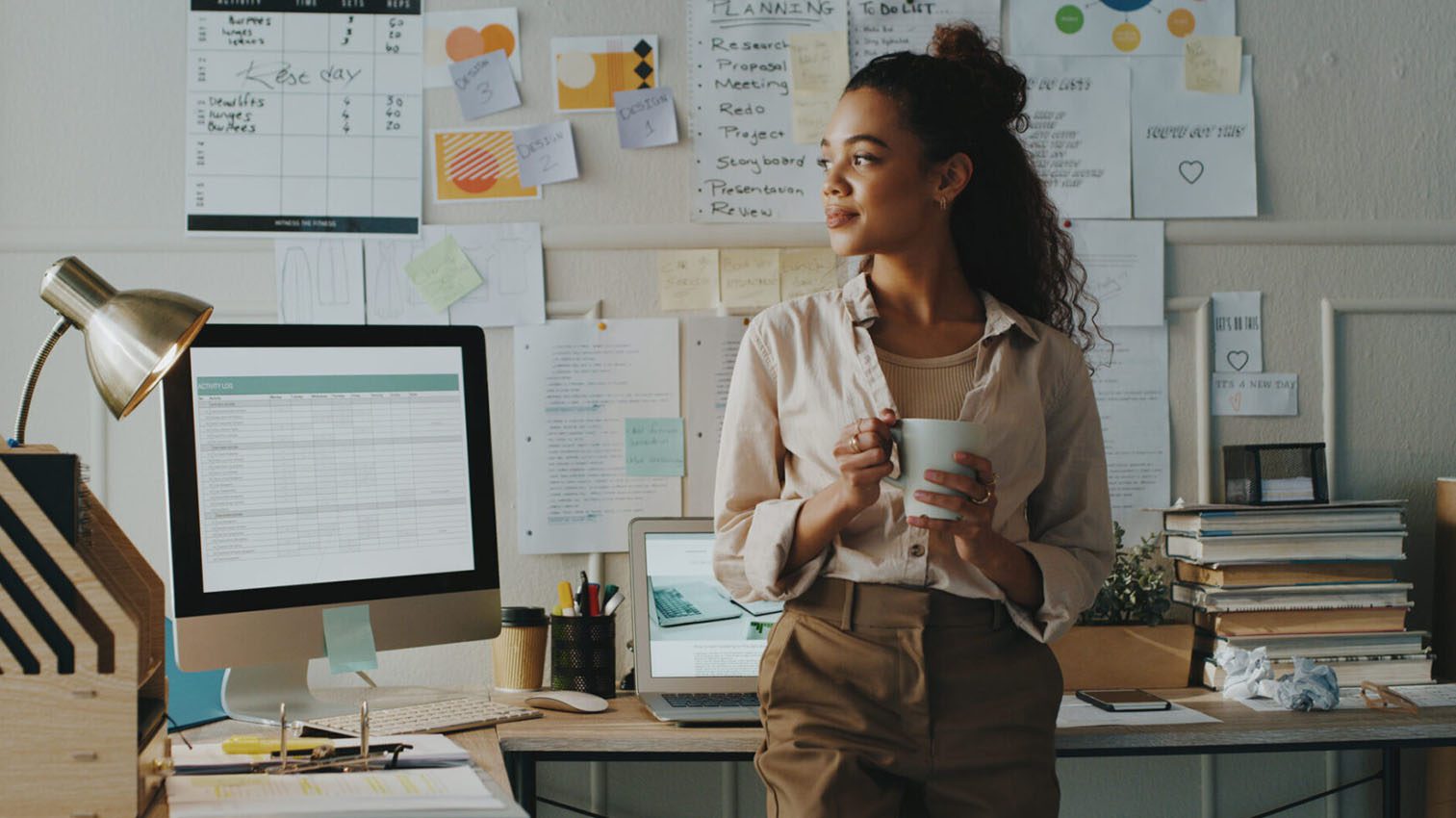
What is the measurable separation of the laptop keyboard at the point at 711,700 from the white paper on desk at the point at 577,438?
347 mm

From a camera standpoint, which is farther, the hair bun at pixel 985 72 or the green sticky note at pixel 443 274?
the green sticky note at pixel 443 274

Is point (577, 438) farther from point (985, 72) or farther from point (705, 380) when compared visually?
point (985, 72)

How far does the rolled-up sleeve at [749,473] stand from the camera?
1409 mm

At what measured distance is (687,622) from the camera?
1.94 metres

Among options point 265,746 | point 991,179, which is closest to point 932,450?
point 991,179

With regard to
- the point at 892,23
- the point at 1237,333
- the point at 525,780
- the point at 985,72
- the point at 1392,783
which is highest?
the point at 892,23

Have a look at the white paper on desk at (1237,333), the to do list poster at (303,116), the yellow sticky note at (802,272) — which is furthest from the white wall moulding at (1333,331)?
the to do list poster at (303,116)

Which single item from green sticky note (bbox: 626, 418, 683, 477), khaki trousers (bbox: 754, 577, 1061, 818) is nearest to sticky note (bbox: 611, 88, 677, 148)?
green sticky note (bbox: 626, 418, 683, 477)

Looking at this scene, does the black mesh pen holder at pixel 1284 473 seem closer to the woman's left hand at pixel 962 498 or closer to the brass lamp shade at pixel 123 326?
the woman's left hand at pixel 962 498

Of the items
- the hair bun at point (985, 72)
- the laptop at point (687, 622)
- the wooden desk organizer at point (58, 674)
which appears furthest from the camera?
the laptop at point (687, 622)

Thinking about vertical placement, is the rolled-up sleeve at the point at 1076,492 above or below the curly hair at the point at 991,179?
below

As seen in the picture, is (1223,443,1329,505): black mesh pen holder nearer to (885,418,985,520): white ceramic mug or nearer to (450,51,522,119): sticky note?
(885,418,985,520): white ceramic mug

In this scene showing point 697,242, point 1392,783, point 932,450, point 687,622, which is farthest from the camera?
point 697,242

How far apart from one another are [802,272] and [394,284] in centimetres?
68
